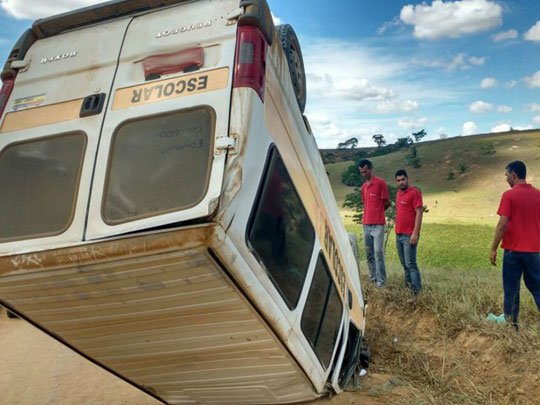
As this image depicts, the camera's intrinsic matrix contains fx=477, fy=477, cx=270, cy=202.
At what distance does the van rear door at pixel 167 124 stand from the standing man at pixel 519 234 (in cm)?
399

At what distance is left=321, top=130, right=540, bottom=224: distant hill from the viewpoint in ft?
108

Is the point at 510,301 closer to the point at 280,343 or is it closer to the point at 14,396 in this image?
the point at 280,343

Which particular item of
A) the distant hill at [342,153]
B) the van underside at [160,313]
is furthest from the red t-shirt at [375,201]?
the distant hill at [342,153]

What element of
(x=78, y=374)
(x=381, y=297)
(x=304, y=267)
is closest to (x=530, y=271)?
(x=381, y=297)

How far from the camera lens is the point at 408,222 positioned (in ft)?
22.2

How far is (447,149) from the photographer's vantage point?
50.5 m

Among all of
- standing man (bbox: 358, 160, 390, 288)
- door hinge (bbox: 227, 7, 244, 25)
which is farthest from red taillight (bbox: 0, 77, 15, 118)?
standing man (bbox: 358, 160, 390, 288)

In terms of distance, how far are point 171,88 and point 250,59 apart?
1.45 ft

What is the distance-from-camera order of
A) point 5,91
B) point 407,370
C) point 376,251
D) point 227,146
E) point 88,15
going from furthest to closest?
point 376,251
point 407,370
point 88,15
point 5,91
point 227,146

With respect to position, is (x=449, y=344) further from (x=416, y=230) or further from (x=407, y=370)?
(x=416, y=230)

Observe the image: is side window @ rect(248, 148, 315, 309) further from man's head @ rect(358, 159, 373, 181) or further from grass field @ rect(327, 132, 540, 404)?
man's head @ rect(358, 159, 373, 181)

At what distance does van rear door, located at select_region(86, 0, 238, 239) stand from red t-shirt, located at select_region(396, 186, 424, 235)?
482cm

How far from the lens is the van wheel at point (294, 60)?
3455 millimetres

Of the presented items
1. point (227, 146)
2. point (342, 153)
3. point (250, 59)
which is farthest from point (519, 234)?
point (342, 153)
